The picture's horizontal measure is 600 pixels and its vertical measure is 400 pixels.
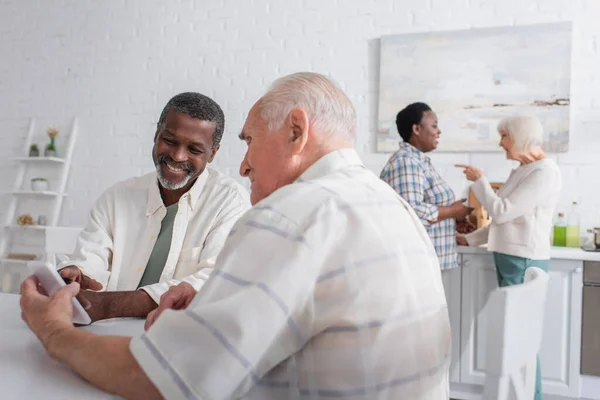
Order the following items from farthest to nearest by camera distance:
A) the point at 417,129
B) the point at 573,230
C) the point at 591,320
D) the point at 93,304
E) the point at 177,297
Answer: the point at 573,230, the point at 417,129, the point at 591,320, the point at 93,304, the point at 177,297

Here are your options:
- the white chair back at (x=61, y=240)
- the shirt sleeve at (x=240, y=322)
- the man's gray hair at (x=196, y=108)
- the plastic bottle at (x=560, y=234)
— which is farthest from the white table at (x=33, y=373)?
the plastic bottle at (x=560, y=234)

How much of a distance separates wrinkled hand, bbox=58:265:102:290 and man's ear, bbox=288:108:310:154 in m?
0.83

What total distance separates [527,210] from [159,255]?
1771 mm

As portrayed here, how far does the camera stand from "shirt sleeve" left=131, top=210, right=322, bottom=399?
665 millimetres

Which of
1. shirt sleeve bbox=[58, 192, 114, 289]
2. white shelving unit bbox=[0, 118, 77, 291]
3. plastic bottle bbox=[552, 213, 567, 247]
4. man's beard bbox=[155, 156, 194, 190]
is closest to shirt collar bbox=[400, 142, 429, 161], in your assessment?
plastic bottle bbox=[552, 213, 567, 247]

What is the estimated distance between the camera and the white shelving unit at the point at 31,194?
13.6ft

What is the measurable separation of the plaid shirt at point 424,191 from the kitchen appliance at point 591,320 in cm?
63

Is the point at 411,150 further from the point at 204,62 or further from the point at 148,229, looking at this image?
the point at 204,62

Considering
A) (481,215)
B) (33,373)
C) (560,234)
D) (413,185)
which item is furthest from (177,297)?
(560,234)

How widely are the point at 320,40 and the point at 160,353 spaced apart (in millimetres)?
3281

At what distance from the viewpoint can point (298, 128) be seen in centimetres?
90

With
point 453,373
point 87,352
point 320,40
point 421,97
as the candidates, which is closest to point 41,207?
point 320,40

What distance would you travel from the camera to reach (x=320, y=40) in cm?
370

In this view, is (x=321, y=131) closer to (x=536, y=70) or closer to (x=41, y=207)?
Answer: (x=536, y=70)
